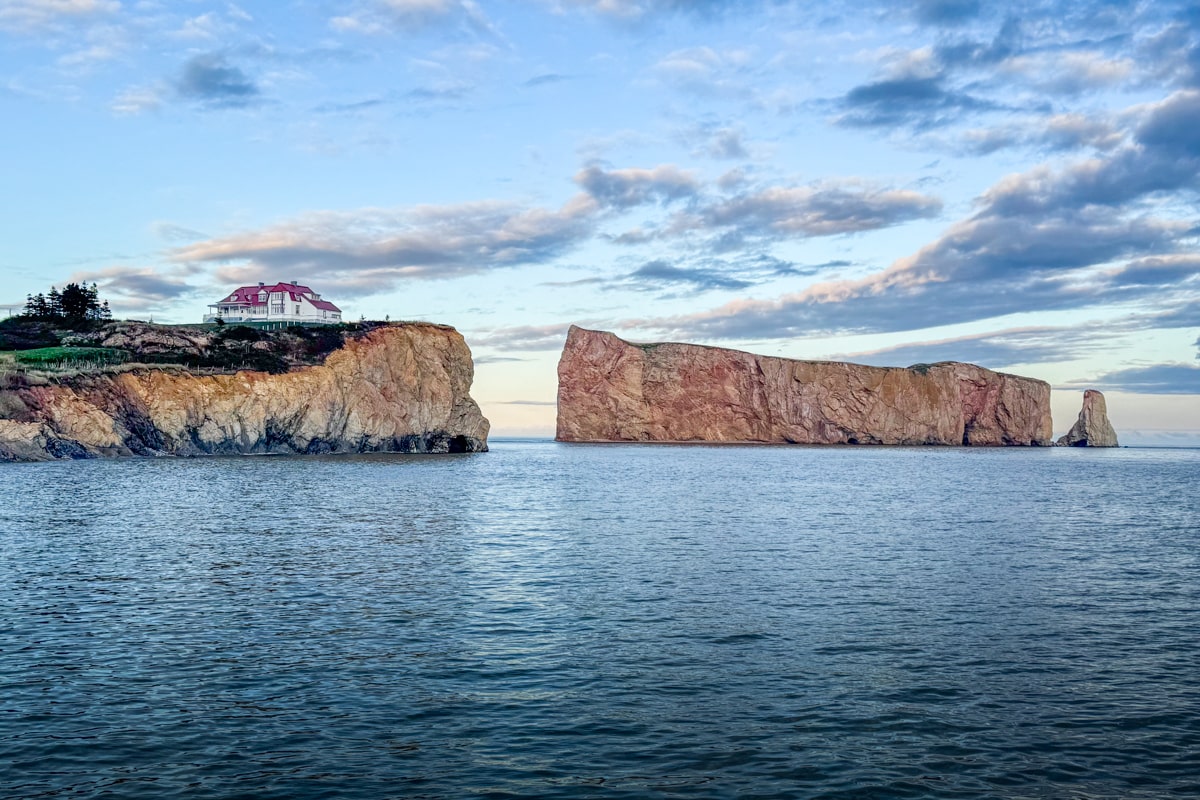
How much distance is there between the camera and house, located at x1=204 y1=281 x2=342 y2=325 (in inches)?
5615

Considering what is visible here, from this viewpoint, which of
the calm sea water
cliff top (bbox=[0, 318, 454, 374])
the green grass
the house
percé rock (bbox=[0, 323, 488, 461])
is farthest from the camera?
the house

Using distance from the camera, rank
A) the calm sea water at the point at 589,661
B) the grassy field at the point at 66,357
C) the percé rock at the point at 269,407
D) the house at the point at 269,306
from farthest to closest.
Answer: the house at the point at 269,306
the grassy field at the point at 66,357
the percé rock at the point at 269,407
the calm sea water at the point at 589,661

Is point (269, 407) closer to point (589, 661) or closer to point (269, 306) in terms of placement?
point (269, 306)

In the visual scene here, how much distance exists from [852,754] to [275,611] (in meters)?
15.8

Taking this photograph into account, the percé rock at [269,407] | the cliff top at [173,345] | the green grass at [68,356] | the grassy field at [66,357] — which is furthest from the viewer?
the cliff top at [173,345]

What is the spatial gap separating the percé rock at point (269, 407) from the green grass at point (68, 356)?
6462mm

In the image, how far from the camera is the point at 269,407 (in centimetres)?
10669

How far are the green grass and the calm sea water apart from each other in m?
65.3

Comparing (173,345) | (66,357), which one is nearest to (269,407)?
(173,345)

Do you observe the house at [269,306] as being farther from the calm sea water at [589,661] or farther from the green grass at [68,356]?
the calm sea water at [589,661]

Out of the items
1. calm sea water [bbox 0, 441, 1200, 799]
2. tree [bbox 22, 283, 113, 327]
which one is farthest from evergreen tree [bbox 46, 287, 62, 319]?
calm sea water [bbox 0, 441, 1200, 799]

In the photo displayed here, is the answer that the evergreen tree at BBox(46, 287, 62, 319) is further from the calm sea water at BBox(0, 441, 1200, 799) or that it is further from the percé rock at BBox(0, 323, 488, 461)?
the calm sea water at BBox(0, 441, 1200, 799)

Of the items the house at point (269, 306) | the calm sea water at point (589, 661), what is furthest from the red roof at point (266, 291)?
the calm sea water at point (589, 661)

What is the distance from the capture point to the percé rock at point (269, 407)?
9094 cm
